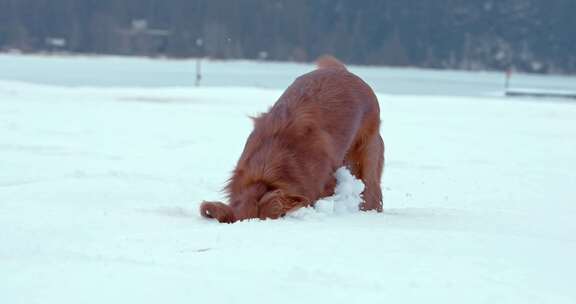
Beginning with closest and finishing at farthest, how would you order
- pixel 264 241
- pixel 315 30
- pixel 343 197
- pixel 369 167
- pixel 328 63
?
pixel 264 241 → pixel 343 197 → pixel 369 167 → pixel 328 63 → pixel 315 30

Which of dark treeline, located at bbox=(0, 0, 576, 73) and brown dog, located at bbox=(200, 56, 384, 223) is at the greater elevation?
brown dog, located at bbox=(200, 56, 384, 223)

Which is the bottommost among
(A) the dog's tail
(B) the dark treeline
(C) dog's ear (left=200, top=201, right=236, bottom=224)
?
(B) the dark treeline

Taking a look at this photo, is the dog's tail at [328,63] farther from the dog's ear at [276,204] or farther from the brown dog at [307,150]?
the dog's ear at [276,204]

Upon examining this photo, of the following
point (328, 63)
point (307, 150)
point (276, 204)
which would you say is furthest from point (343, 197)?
point (328, 63)

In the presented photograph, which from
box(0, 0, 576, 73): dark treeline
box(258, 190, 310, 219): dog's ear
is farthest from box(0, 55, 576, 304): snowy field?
box(0, 0, 576, 73): dark treeline

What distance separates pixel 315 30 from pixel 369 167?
5076 inches

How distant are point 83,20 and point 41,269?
12041cm

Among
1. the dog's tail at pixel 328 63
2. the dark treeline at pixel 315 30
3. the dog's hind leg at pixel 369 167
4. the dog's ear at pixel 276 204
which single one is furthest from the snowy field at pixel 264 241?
the dark treeline at pixel 315 30

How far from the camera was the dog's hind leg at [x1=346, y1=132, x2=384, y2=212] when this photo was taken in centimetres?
587

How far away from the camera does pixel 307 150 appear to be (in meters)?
5.28

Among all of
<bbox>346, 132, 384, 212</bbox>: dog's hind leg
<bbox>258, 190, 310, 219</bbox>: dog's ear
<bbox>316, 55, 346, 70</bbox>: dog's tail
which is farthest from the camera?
<bbox>316, 55, 346, 70</bbox>: dog's tail

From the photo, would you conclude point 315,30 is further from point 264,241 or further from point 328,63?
point 264,241

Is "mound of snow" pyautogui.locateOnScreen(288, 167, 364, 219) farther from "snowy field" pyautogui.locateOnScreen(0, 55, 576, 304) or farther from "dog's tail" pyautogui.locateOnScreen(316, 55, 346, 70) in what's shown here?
"dog's tail" pyautogui.locateOnScreen(316, 55, 346, 70)

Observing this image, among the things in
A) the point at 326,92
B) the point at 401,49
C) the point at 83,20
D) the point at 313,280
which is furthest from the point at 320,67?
the point at 401,49
